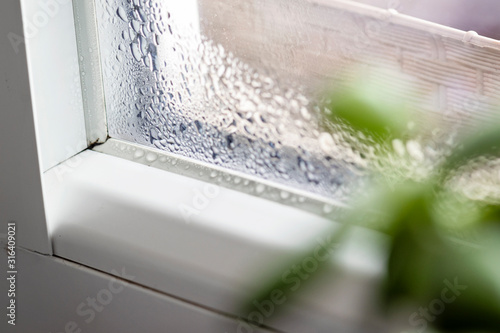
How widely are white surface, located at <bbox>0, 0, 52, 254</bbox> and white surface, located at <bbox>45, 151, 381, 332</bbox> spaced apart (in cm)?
2

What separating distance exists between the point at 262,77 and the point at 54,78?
0.69 feet

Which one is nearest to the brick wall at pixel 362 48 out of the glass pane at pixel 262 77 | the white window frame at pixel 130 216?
the glass pane at pixel 262 77

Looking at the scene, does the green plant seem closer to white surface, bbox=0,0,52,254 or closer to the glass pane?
the glass pane

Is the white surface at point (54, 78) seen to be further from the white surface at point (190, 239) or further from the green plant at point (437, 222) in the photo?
the green plant at point (437, 222)

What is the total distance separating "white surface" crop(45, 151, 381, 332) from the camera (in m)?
0.50

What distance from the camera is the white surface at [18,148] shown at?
528 mm

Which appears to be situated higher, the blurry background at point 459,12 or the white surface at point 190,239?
the blurry background at point 459,12

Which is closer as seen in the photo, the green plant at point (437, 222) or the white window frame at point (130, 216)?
the green plant at point (437, 222)

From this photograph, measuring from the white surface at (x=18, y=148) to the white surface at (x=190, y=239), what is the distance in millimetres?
20

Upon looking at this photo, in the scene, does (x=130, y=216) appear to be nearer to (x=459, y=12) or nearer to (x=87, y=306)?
(x=87, y=306)

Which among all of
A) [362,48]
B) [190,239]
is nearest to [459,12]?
[362,48]

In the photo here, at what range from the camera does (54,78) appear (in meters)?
0.58

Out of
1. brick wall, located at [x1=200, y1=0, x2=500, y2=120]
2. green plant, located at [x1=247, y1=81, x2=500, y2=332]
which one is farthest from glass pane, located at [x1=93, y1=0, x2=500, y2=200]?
green plant, located at [x1=247, y1=81, x2=500, y2=332]

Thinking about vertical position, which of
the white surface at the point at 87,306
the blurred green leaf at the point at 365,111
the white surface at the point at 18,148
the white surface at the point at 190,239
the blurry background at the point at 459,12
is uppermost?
the blurry background at the point at 459,12
